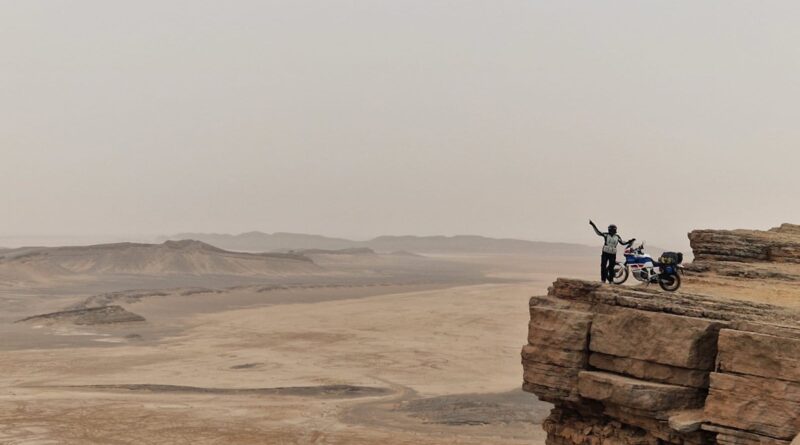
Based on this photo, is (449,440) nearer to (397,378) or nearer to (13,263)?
(397,378)

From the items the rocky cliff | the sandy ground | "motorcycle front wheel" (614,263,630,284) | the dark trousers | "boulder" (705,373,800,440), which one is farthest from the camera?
the sandy ground

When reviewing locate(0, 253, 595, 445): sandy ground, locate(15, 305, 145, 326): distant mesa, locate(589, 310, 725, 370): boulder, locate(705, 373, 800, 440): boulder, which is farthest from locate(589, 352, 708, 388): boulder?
locate(15, 305, 145, 326): distant mesa

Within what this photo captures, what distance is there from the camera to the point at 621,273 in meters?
15.2

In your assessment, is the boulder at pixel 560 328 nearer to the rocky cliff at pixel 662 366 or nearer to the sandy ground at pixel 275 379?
the rocky cliff at pixel 662 366

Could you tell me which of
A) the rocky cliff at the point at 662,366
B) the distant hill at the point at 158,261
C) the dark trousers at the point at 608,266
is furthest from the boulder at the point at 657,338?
the distant hill at the point at 158,261

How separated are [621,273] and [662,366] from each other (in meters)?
3.63

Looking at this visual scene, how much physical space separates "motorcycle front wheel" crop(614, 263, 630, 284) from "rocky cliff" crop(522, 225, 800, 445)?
1792 millimetres

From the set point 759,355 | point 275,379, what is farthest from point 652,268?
point 275,379

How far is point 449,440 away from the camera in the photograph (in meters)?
22.8

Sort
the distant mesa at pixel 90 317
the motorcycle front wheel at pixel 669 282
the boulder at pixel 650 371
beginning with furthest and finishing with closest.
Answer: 1. the distant mesa at pixel 90 317
2. the motorcycle front wheel at pixel 669 282
3. the boulder at pixel 650 371

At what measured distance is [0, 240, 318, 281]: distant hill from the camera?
104312mm

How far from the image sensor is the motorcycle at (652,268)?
44.9ft

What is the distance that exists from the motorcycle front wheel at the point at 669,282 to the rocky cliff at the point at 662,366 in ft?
2.35

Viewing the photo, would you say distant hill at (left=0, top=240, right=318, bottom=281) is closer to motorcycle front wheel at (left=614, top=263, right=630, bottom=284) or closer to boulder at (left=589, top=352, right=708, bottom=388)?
motorcycle front wheel at (left=614, top=263, right=630, bottom=284)
